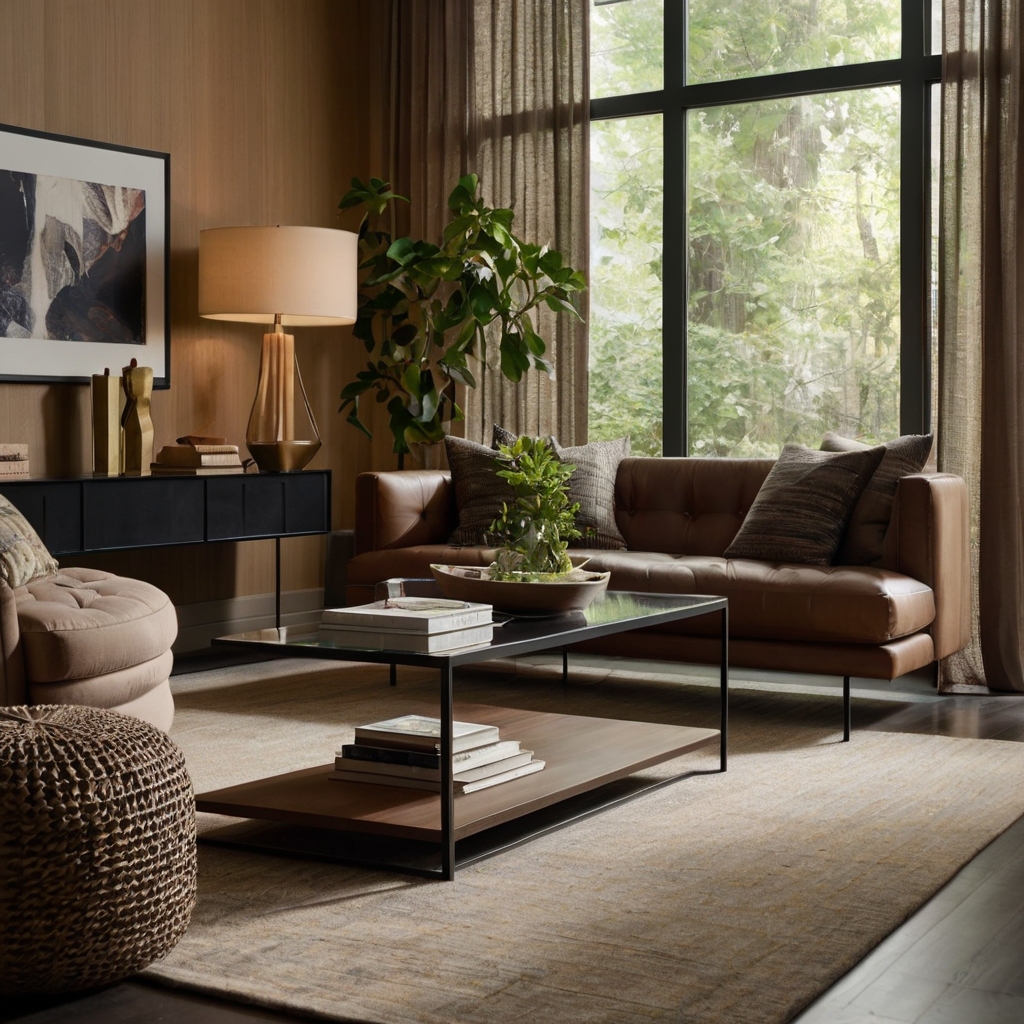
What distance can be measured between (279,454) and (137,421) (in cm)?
58

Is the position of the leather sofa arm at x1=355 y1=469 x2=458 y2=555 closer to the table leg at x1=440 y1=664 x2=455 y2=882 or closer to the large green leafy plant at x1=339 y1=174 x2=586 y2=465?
the large green leafy plant at x1=339 y1=174 x2=586 y2=465

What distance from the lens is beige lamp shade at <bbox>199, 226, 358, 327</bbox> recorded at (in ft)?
17.0

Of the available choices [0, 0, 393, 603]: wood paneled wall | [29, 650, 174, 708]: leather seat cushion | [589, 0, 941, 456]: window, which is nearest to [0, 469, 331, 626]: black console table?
[0, 0, 393, 603]: wood paneled wall

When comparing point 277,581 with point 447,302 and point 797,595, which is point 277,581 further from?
point 797,595

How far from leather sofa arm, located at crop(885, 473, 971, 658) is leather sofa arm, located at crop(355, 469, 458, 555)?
1667 mm

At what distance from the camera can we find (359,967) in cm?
204

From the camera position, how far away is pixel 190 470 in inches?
191

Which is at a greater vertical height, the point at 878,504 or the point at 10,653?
the point at 878,504

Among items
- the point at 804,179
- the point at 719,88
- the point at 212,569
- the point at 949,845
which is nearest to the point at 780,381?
the point at 804,179

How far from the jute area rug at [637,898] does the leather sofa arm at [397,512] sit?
123 centimetres

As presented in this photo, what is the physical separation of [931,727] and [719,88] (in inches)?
113

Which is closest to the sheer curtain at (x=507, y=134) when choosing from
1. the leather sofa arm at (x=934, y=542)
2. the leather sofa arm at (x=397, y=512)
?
the leather sofa arm at (x=397, y=512)

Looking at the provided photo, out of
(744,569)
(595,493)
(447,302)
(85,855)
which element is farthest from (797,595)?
(447,302)

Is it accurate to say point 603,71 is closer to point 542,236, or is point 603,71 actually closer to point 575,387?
point 542,236
